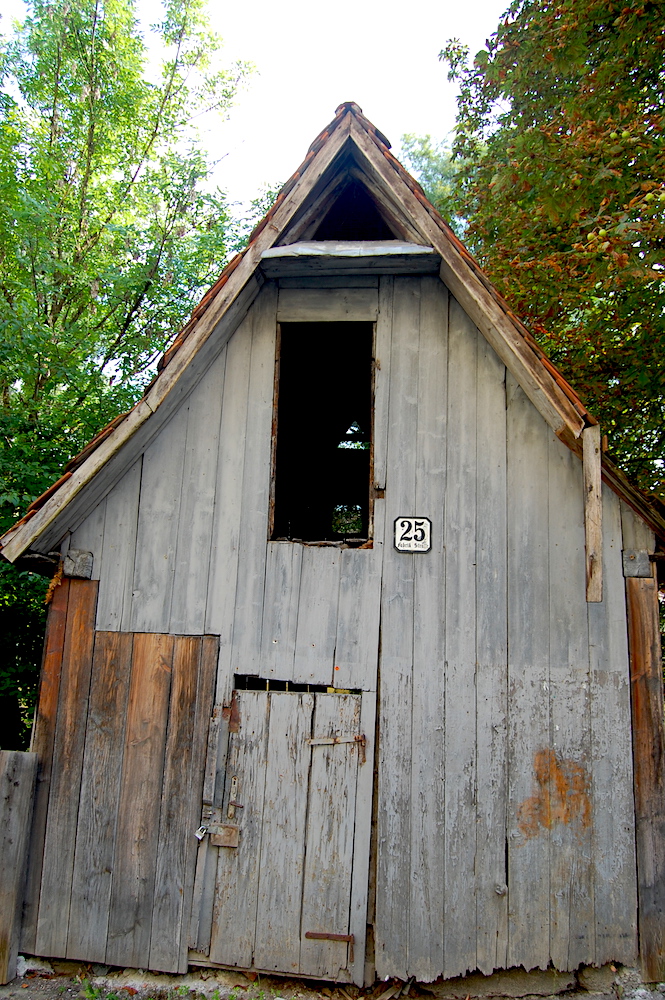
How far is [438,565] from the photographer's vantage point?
4.76 metres

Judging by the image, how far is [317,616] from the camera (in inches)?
189

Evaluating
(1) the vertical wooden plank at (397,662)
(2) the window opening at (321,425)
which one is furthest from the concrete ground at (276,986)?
(2) the window opening at (321,425)

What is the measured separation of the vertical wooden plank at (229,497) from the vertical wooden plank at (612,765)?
8.33ft

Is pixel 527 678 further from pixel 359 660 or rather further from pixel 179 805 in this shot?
pixel 179 805

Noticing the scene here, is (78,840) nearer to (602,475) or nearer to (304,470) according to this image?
(602,475)

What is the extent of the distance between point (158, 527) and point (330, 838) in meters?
2.51

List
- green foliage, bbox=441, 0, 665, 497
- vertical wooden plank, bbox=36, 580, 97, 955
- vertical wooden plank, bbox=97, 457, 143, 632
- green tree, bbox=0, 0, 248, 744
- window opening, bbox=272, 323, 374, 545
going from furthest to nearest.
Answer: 1. green tree, bbox=0, 0, 248, 744
2. window opening, bbox=272, 323, 374, 545
3. green foliage, bbox=441, 0, 665, 497
4. vertical wooden plank, bbox=97, 457, 143, 632
5. vertical wooden plank, bbox=36, 580, 97, 955

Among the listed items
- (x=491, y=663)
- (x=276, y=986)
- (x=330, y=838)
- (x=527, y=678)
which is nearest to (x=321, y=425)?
→ (x=491, y=663)

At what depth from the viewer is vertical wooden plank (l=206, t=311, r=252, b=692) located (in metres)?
4.87

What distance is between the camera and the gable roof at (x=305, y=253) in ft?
14.7

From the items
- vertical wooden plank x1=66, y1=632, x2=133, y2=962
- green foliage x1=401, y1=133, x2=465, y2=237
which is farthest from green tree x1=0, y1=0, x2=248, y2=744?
green foliage x1=401, y1=133, x2=465, y2=237

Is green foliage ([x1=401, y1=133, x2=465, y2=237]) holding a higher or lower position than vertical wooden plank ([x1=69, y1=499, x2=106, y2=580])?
higher

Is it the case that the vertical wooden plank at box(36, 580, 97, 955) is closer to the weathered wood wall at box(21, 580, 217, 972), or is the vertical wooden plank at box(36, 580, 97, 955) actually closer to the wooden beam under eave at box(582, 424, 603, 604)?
the weathered wood wall at box(21, 580, 217, 972)

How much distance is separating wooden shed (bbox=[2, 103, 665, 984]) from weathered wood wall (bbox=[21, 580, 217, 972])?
2 centimetres
